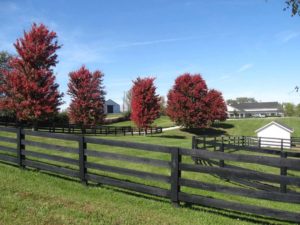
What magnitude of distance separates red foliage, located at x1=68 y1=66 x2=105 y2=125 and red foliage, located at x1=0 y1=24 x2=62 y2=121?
10.5m

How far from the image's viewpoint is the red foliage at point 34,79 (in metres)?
27.3

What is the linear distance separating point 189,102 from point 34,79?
30.1 m

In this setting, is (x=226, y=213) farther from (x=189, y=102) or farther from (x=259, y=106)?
(x=259, y=106)

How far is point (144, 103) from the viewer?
40.6m

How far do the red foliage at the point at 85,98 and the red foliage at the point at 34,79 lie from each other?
10475mm

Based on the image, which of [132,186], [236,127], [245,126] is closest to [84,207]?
[132,186]

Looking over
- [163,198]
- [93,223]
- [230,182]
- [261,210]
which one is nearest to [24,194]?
[93,223]

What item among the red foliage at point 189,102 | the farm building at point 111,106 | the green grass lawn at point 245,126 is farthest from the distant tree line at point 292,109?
the red foliage at point 189,102

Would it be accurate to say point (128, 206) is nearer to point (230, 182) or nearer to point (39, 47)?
point (230, 182)

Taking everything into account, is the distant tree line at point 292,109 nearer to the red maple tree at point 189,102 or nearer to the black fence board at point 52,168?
the red maple tree at point 189,102

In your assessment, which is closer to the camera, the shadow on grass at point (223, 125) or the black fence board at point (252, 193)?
the black fence board at point (252, 193)

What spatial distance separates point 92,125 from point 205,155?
34928 millimetres

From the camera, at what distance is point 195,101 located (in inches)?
2125

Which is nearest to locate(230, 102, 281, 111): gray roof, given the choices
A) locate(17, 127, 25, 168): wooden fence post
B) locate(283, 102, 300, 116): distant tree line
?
locate(283, 102, 300, 116): distant tree line
